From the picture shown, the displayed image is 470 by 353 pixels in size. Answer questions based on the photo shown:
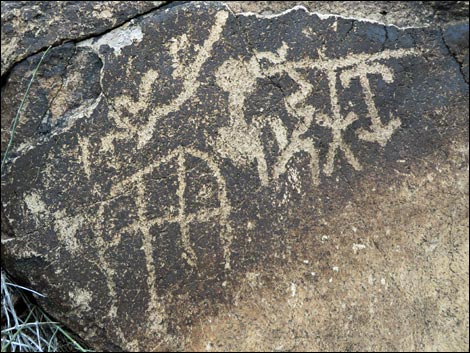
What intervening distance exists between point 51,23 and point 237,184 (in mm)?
630

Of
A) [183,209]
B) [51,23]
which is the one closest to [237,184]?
[183,209]

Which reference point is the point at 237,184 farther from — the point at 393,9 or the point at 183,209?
the point at 393,9

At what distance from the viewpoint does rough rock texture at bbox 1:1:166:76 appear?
181cm

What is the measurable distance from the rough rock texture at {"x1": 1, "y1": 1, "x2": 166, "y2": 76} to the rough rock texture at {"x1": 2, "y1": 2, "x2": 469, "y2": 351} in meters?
0.03

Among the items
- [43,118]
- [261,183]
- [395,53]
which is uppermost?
[43,118]

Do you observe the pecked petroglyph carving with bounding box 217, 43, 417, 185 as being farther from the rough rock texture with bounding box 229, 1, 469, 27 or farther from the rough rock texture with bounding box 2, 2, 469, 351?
the rough rock texture with bounding box 229, 1, 469, 27

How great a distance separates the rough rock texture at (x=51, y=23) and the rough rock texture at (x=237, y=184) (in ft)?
0.10

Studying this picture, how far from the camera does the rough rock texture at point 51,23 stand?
5.93ft

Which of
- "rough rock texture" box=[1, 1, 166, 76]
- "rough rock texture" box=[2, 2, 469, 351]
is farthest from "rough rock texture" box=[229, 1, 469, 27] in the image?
"rough rock texture" box=[1, 1, 166, 76]

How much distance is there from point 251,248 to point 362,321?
34 centimetres

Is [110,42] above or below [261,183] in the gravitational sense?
above

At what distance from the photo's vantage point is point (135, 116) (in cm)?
176

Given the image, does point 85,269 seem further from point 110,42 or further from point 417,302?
point 417,302

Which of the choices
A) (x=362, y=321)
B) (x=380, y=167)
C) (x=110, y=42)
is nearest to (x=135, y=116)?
(x=110, y=42)
